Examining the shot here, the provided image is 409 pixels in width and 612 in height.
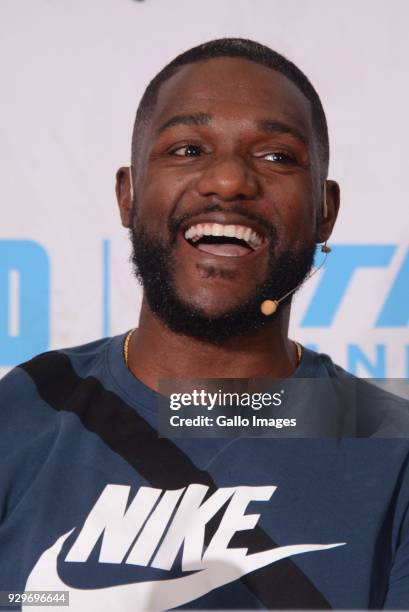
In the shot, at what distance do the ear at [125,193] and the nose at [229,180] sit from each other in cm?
18

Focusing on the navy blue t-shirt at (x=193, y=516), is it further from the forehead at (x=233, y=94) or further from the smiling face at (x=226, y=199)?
the forehead at (x=233, y=94)

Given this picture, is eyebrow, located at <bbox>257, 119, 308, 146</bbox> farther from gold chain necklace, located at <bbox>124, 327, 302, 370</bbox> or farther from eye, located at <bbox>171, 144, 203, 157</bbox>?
gold chain necklace, located at <bbox>124, 327, 302, 370</bbox>

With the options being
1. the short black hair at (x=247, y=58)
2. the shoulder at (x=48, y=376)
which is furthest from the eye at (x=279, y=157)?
the shoulder at (x=48, y=376)

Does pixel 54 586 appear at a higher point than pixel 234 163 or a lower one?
lower

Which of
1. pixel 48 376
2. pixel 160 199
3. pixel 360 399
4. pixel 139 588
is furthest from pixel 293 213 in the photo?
pixel 139 588

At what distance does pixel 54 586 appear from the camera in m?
1.14

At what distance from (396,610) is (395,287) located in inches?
22.8

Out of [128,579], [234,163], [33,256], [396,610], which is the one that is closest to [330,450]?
[396,610]

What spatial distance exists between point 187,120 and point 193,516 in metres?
0.58

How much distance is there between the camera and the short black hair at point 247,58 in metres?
1.37

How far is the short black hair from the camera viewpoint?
1374 millimetres

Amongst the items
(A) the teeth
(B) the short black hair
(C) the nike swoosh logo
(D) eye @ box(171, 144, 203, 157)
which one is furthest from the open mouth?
(C) the nike swoosh logo

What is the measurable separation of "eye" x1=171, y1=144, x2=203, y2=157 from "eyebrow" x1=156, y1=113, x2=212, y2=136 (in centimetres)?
4

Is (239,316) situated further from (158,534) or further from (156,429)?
(158,534)
